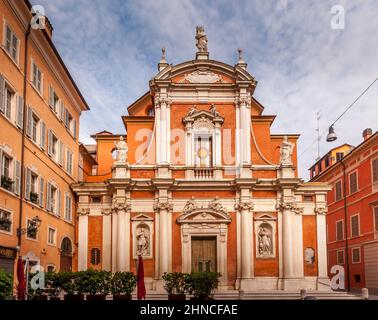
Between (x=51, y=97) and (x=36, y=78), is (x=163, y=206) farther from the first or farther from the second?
(x=36, y=78)

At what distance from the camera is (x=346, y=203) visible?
37469 millimetres

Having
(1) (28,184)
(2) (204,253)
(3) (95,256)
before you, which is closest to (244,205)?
(2) (204,253)

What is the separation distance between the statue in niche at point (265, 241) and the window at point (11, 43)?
16921mm

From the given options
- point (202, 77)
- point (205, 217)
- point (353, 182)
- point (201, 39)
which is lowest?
point (205, 217)

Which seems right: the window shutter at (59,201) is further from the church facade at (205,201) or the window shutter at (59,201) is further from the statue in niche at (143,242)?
the statue in niche at (143,242)

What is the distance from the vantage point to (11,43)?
19406 mm

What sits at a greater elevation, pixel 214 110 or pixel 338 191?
pixel 214 110

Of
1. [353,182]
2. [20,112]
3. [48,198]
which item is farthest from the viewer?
[353,182]

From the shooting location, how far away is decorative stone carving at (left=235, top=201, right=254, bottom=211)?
29.4 m

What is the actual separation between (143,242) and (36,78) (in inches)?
451

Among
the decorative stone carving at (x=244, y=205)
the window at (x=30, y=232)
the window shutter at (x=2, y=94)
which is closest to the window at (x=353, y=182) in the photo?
the decorative stone carving at (x=244, y=205)

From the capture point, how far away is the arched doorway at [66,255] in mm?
27416
